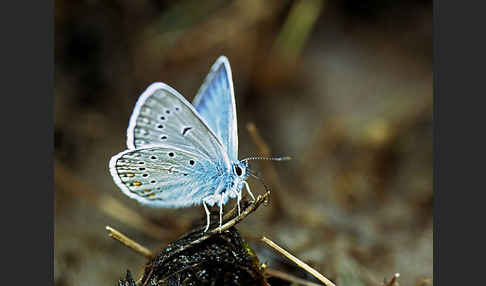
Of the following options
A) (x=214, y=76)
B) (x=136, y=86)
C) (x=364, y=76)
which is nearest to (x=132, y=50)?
(x=136, y=86)

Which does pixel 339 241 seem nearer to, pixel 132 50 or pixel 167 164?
pixel 167 164

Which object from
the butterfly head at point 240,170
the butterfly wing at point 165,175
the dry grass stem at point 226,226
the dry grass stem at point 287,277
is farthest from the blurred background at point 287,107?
the dry grass stem at point 226,226

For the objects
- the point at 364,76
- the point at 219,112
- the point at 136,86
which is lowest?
the point at 219,112

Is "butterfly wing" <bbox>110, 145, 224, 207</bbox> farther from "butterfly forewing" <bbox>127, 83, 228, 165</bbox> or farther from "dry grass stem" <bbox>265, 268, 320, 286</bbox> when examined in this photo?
"dry grass stem" <bbox>265, 268, 320, 286</bbox>

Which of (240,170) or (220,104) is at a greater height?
(220,104)

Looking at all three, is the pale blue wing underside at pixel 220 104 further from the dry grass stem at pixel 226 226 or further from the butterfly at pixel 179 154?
the dry grass stem at pixel 226 226

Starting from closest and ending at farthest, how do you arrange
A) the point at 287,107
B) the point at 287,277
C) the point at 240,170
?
1. the point at 240,170
2. the point at 287,277
3. the point at 287,107

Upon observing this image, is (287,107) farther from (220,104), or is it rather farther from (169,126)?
(169,126)

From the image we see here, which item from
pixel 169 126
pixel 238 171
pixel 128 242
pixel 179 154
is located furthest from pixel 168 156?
pixel 128 242

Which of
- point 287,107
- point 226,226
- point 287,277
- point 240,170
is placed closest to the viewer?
point 226,226

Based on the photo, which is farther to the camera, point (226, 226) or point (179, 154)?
point (179, 154)
